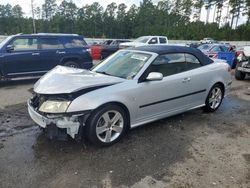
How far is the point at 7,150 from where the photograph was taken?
13.9 ft

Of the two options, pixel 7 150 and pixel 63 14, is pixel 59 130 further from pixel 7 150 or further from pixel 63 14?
pixel 63 14

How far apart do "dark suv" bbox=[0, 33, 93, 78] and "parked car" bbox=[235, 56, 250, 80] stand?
19.1 feet

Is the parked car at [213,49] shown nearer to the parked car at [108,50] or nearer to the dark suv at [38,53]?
the dark suv at [38,53]


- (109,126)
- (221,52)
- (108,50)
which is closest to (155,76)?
(109,126)

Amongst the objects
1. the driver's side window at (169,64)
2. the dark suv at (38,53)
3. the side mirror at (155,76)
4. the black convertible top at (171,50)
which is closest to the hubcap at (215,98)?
the black convertible top at (171,50)

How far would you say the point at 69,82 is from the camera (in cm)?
421

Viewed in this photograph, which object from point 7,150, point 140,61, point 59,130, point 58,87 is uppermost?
point 140,61

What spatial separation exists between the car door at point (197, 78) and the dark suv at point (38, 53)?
5671 millimetres

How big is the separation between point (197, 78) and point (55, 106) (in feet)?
9.65

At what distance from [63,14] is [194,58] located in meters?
79.1

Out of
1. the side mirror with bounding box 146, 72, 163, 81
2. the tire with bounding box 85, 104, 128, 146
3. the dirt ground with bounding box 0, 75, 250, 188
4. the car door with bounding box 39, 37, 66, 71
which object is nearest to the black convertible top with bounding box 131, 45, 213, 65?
the side mirror with bounding box 146, 72, 163, 81

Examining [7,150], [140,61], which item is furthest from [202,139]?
[7,150]

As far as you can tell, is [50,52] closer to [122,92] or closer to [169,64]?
[169,64]

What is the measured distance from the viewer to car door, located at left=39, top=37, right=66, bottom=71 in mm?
9711
